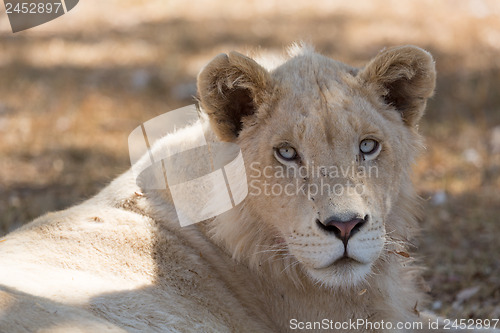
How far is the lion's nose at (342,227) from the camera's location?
329 centimetres

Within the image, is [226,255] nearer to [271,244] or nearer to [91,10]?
[271,244]

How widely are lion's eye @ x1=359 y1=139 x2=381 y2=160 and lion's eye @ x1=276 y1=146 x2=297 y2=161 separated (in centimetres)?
36

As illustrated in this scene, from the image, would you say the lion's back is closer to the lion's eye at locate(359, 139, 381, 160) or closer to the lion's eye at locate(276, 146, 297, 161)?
the lion's eye at locate(276, 146, 297, 161)

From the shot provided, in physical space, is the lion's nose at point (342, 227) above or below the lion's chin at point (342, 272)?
above

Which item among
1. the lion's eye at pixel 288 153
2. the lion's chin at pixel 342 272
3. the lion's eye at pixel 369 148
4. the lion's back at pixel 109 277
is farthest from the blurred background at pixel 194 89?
the lion's back at pixel 109 277

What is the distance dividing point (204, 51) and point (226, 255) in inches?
339

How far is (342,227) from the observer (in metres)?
3.29

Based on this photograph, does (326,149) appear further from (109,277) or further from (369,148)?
(109,277)

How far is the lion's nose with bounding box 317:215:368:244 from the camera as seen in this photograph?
3291 millimetres

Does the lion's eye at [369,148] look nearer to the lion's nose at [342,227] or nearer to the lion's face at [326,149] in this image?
the lion's face at [326,149]

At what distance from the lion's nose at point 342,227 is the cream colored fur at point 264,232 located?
3cm

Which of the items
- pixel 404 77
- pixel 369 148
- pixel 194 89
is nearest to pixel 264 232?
pixel 369 148

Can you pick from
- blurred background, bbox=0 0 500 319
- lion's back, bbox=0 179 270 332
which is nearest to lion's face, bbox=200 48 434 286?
lion's back, bbox=0 179 270 332

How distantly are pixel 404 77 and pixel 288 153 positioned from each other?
0.88m
